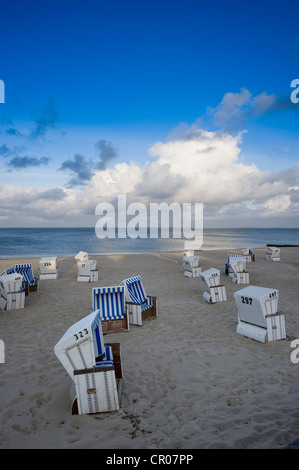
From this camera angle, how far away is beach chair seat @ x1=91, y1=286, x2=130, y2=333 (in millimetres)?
8031

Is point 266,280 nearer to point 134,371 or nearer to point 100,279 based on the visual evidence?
point 100,279

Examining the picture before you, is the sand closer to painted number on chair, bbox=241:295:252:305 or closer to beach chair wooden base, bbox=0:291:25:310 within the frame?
painted number on chair, bbox=241:295:252:305

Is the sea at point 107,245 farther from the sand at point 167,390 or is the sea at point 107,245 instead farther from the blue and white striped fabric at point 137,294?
the sand at point 167,390

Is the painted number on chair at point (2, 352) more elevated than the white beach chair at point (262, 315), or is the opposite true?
the white beach chair at point (262, 315)

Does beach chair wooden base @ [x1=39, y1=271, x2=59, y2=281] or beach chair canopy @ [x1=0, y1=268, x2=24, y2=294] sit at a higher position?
beach chair canopy @ [x1=0, y1=268, x2=24, y2=294]

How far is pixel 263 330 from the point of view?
711 cm

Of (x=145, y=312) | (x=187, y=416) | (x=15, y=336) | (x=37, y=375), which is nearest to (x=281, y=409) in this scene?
(x=187, y=416)

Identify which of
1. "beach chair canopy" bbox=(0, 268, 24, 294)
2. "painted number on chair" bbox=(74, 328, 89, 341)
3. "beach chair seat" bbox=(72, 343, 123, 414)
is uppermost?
"painted number on chair" bbox=(74, 328, 89, 341)

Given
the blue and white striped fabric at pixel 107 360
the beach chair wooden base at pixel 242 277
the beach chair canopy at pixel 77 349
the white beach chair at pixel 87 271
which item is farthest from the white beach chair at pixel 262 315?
the white beach chair at pixel 87 271

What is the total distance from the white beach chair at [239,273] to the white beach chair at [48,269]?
10.8 meters

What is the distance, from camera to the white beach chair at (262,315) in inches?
277

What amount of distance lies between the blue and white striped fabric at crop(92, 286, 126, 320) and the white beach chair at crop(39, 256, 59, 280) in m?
9.71

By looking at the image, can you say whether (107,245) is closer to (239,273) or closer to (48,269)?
(48,269)

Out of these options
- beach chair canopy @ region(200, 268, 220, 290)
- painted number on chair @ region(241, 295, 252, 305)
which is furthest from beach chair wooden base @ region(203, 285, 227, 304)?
painted number on chair @ region(241, 295, 252, 305)
